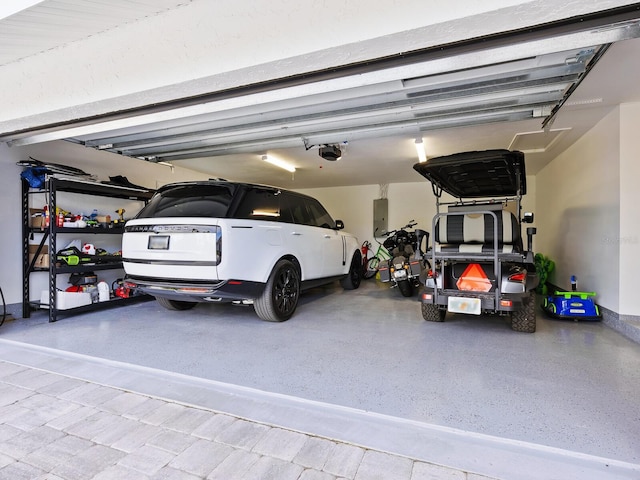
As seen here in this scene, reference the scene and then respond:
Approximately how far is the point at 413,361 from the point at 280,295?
1865 mm

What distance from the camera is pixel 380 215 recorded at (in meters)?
9.28

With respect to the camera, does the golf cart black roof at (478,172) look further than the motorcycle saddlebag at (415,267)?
No

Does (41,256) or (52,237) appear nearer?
(52,237)

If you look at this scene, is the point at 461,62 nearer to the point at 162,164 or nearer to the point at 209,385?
the point at 209,385

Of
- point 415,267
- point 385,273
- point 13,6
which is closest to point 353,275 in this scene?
point 385,273

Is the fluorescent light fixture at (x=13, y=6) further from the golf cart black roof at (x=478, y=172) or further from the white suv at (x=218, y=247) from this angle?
the golf cart black roof at (x=478, y=172)

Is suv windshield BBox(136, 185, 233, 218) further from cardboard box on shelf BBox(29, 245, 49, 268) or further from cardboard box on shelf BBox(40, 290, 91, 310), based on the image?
cardboard box on shelf BBox(29, 245, 49, 268)

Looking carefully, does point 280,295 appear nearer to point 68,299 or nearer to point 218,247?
point 218,247

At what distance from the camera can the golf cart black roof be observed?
3.23 m

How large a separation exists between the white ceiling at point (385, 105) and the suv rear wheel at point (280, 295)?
1800 mm

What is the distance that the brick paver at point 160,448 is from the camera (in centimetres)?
141

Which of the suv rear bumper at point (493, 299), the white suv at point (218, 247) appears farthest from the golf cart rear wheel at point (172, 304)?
the suv rear bumper at point (493, 299)

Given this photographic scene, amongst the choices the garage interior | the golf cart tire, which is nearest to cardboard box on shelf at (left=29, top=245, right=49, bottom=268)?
the garage interior

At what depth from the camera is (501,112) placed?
350cm
